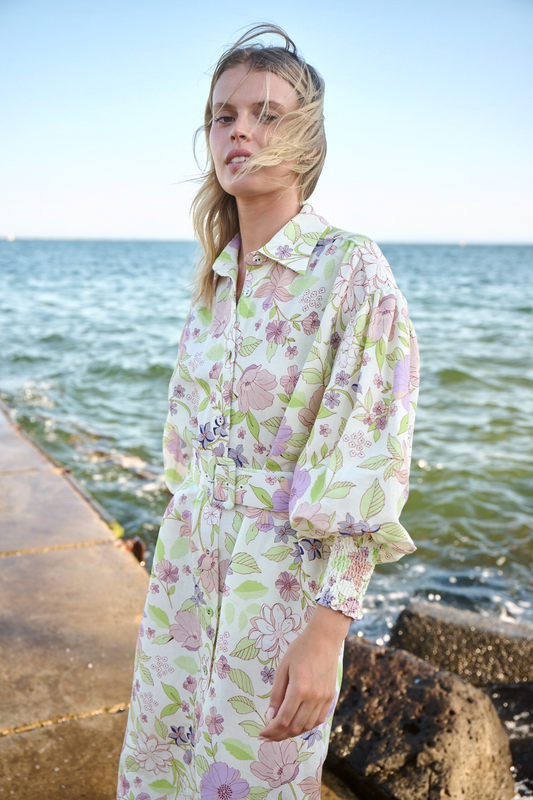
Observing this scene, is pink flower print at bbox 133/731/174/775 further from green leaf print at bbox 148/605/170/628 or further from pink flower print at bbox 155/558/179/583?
pink flower print at bbox 155/558/179/583

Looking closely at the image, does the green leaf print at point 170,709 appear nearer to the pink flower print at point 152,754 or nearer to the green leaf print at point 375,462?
the pink flower print at point 152,754

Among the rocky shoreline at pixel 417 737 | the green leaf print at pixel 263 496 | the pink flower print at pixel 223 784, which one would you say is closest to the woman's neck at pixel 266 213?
the green leaf print at pixel 263 496

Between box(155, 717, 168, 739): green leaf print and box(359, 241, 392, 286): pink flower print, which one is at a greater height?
box(359, 241, 392, 286): pink flower print

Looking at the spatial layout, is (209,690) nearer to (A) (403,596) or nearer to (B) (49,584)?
(B) (49,584)

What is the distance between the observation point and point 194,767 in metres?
1.42

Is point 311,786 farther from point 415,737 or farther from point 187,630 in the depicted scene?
point 415,737

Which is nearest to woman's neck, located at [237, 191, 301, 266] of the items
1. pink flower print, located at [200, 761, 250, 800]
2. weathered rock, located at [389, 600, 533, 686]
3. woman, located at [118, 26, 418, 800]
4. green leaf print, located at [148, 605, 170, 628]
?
woman, located at [118, 26, 418, 800]

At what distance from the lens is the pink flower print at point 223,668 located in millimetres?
1288

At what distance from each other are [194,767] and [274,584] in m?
0.51

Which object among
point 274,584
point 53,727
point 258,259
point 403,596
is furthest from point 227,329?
point 403,596

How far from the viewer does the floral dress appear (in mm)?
1142

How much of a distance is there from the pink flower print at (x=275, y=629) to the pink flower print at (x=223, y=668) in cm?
8

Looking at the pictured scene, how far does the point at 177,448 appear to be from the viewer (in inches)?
69.7

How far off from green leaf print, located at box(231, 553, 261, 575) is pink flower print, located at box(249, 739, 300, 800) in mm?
336
